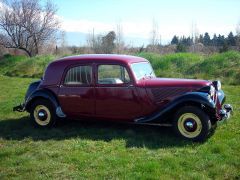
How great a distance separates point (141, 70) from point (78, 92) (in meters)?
1.40

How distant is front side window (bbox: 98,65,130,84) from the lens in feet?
23.0

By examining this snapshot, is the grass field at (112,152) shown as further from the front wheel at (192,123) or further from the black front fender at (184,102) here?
the black front fender at (184,102)

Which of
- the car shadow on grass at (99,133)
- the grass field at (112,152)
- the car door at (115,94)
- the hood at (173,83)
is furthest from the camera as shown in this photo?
the car door at (115,94)

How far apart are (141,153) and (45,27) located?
2775cm

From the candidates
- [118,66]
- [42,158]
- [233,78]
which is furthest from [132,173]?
[233,78]

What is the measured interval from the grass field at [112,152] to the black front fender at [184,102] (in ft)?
1.24

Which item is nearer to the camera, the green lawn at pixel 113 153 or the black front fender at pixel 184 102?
the green lawn at pixel 113 153

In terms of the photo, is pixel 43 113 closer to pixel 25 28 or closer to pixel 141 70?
pixel 141 70

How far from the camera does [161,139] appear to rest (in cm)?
649

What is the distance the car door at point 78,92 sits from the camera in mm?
7250

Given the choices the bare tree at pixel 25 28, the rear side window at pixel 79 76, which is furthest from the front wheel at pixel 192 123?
the bare tree at pixel 25 28

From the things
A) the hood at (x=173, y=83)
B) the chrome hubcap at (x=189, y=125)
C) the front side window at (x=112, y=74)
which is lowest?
the chrome hubcap at (x=189, y=125)

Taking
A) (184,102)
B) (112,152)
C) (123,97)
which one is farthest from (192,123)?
(112,152)

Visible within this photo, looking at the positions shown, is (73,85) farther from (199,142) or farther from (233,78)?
(233,78)
